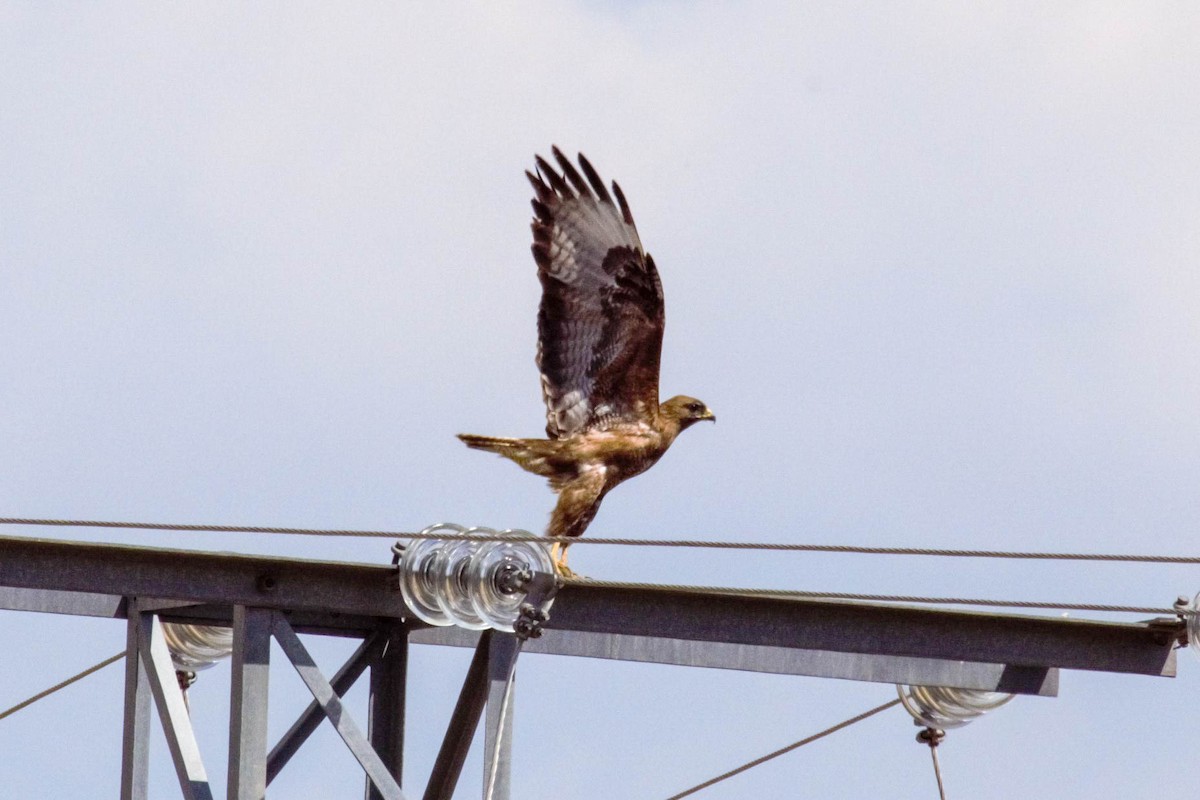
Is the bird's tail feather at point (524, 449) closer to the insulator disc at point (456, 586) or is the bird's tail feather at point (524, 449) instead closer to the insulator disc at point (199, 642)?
the insulator disc at point (199, 642)

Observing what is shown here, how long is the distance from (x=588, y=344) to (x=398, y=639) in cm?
264

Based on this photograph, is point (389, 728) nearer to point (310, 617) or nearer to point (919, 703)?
point (310, 617)

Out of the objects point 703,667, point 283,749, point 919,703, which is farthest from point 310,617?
point 919,703

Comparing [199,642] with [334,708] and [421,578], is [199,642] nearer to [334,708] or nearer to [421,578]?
[334,708]

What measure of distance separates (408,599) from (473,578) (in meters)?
0.19

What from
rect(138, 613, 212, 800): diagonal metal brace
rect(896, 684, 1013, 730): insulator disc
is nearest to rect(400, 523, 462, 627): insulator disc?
rect(138, 613, 212, 800): diagonal metal brace

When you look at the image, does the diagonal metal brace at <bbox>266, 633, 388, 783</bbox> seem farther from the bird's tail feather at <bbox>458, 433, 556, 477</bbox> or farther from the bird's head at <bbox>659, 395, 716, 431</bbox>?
the bird's head at <bbox>659, 395, 716, 431</bbox>

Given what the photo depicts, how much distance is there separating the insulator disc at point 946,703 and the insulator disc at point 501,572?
1.81 m

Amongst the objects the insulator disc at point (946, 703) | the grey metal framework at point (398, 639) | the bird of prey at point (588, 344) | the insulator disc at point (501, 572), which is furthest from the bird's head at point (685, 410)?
the insulator disc at point (501, 572)

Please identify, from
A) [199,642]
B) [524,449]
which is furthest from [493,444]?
[199,642]

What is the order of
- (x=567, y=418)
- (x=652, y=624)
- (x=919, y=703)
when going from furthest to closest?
(x=567, y=418) < (x=919, y=703) < (x=652, y=624)

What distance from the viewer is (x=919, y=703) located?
7.49 meters

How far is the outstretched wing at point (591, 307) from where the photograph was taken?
8.62 meters

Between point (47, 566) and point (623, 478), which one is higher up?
point (623, 478)
